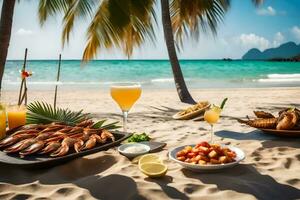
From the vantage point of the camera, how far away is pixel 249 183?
263 centimetres

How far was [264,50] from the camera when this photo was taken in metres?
112

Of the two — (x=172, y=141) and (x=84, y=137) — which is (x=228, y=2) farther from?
(x=84, y=137)

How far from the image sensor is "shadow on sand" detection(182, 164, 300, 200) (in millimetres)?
2494

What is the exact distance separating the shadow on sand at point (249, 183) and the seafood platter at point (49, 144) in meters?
0.82

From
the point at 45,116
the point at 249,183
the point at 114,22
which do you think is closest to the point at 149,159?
the point at 249,183

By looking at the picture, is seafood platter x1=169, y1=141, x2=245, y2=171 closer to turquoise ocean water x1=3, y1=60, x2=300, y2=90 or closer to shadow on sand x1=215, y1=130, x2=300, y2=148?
shadow on sand x1=215, y1=130, x2=300, y2=148

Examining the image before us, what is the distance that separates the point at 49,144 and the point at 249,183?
162 cm

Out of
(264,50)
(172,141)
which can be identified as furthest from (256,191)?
(264,50)

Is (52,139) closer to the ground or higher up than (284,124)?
closer to the ground

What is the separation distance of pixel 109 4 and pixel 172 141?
5.18 m

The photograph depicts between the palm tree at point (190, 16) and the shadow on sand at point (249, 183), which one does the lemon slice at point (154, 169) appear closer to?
the shadow on sand at point (249, 183)

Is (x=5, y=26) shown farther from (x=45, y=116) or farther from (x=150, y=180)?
(x=150, y=180)

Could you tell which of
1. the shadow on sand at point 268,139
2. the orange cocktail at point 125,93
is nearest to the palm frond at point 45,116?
the orange cocktail at point 125,93

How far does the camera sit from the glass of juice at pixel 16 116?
3537 mm
